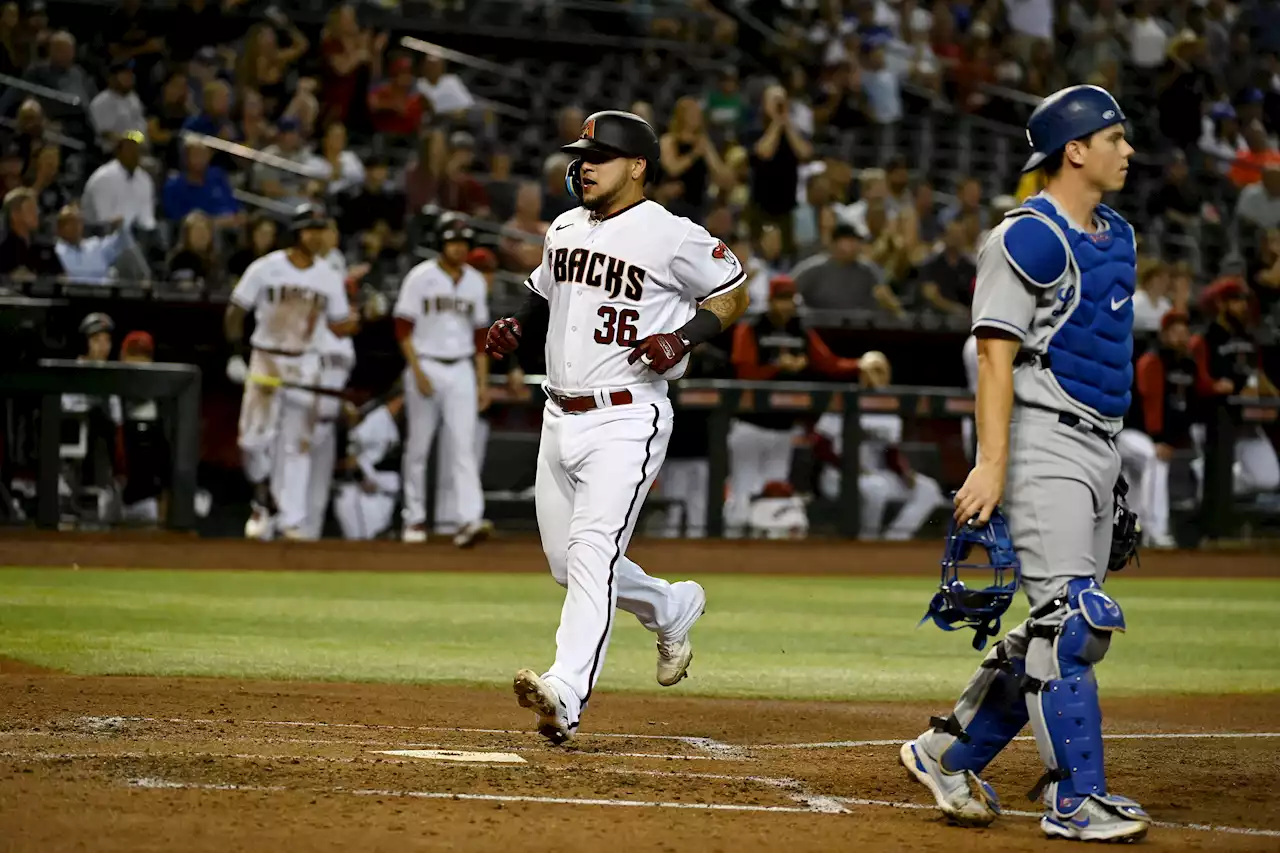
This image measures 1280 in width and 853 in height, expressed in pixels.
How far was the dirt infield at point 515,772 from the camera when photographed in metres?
4.45

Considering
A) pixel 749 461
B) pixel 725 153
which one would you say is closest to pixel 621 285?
pixel 749 461

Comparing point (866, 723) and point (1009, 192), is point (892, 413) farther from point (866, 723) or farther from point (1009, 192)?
point (866, 723)

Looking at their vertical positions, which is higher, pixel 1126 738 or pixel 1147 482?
pixel 1147 482

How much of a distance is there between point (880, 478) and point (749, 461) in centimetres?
126

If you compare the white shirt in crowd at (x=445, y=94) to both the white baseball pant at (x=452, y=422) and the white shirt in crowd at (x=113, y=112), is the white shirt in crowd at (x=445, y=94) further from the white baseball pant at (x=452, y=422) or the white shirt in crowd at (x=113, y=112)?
the white baseball pant at (x=452, y=422)

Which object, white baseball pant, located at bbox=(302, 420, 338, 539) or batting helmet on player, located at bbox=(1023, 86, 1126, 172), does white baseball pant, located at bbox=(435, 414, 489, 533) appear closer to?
white baseball pant, located at bbox=(302, 420, 338, 539)

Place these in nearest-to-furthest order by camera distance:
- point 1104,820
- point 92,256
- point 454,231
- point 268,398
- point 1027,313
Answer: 1. point 1104,820
2. point 1027,313
3. point 454,231
4. point 268,398
5. point 92,256

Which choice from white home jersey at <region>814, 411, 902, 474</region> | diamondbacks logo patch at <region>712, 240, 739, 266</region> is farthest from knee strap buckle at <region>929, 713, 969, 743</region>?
white home jersey at <region>814, 411, 902, 474</region>

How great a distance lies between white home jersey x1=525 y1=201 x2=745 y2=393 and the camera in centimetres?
605

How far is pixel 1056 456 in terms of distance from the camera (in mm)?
4727

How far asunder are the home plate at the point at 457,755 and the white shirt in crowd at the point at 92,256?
32.4 ft

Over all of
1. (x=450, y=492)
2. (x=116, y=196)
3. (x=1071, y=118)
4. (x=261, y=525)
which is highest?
(x=116, y=196)

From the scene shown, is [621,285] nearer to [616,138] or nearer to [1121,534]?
[616,138]

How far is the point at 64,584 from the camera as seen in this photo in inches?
440
